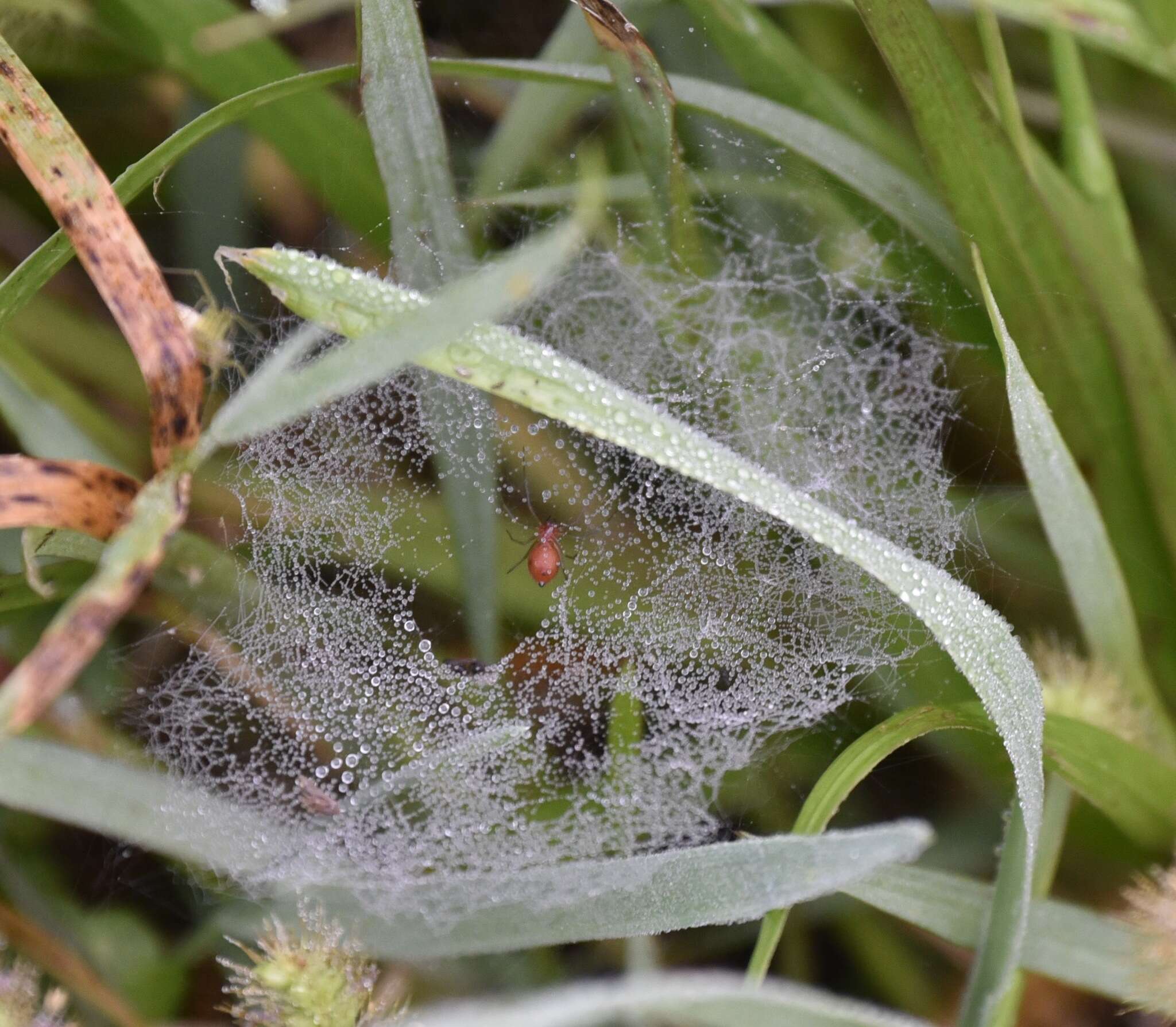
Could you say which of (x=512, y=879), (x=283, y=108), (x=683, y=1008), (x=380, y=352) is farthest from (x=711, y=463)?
(x=283, y=108)

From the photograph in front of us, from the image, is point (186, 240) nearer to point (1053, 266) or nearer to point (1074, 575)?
point (1053, 266)

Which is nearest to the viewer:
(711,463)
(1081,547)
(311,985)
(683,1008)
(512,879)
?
(683,1008)

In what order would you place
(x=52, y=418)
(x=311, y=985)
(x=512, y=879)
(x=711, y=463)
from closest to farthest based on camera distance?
(x=711, y=463), (x=311, y=985), (x=512, y=879), (x=52, y=418)

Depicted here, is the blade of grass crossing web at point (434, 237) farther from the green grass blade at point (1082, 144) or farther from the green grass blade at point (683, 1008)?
the green grass blade at point (1082, 144)

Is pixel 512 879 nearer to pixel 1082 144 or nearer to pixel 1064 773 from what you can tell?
pixel 1064 773

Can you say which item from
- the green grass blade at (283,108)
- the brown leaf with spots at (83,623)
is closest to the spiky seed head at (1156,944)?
the brown leaf with spots at (83,623)
